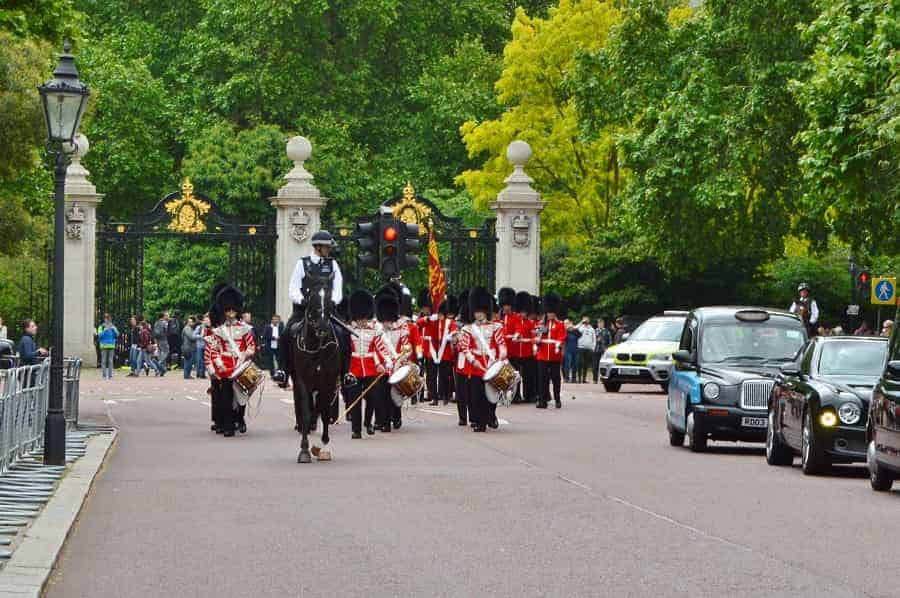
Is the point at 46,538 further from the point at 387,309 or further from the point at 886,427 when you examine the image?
the point at 387,309

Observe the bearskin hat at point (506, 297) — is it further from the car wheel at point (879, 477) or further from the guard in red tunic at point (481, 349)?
the car wheel at point (879, 477)

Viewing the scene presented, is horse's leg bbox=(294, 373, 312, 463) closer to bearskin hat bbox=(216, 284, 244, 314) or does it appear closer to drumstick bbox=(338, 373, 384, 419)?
drumstick bbox=(338, 373, 384, 419)

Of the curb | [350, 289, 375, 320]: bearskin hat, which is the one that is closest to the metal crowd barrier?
the curb

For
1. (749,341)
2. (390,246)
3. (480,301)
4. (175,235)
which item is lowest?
(749,341)

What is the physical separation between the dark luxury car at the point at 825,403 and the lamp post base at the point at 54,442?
6787 millimetres

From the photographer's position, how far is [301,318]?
2059 centimetres

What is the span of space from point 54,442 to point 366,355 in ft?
24.1

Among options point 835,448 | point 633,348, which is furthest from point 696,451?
point 633,348

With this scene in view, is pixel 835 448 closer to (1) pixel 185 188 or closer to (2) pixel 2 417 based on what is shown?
(2) pixel 2 417

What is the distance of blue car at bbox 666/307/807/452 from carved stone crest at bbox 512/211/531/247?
2233 centimetres

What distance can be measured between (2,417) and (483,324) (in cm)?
1023

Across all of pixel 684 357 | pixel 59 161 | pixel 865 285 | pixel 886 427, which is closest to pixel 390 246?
pixel 684 357

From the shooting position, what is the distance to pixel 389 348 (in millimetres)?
25734

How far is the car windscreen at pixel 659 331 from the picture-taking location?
141ft
